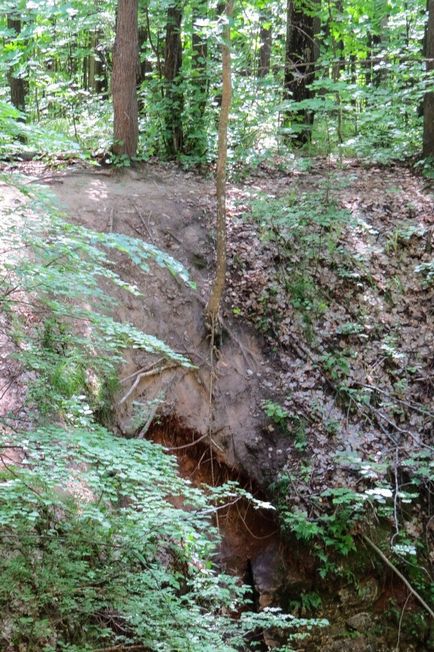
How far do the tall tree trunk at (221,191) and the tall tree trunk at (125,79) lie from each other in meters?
3.34

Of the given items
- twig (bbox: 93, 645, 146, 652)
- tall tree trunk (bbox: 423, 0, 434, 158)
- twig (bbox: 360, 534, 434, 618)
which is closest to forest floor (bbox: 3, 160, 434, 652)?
twig (bbox: 360, 534, 434, 618)

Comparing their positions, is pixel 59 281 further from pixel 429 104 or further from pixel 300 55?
pixel 300 55

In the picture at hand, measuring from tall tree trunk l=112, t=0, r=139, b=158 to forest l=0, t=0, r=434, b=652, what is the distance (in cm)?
3

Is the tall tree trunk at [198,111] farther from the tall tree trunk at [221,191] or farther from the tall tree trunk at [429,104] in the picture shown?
the tall tree trunk at [221,191]

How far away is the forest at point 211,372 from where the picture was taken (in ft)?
12.6

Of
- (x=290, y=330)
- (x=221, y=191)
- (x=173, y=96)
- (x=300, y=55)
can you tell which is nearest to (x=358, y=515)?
(x=290, y=330)

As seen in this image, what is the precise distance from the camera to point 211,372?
7.66 m

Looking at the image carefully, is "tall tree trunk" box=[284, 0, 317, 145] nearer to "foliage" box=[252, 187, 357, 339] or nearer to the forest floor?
the forest floor

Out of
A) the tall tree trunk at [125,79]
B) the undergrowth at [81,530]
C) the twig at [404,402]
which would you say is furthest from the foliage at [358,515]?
the tall tree trunk at [125,79]

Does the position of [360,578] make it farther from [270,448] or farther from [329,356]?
[329,356]

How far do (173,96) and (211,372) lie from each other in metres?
5.80

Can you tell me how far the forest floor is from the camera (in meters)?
7.20

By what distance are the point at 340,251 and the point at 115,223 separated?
3031mm

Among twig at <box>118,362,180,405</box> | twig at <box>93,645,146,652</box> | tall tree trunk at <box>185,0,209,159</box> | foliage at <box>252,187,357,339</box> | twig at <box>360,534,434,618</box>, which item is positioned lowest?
twig at <box>360,534,434,618</box>
